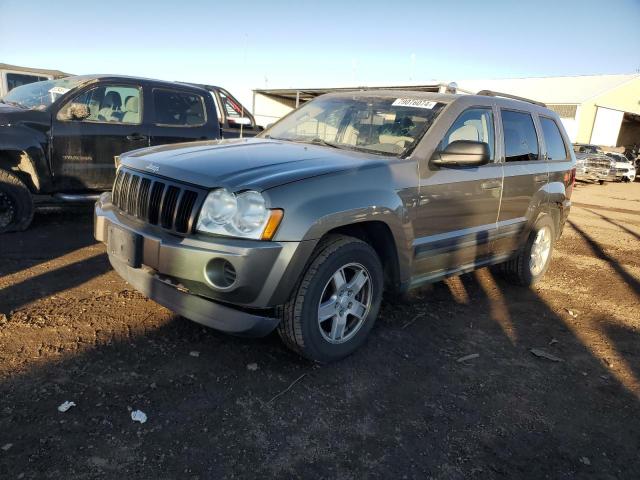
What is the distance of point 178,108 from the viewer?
6539 millimetres

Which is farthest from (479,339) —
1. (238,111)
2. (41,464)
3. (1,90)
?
(1,90)

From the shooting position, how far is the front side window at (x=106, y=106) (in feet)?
18.3

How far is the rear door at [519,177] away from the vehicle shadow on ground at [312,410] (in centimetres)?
116

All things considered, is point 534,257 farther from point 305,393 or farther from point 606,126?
point 606,126

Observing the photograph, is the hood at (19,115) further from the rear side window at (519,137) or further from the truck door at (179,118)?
the rear side window at (519,137)

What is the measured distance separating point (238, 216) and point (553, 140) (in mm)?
3880

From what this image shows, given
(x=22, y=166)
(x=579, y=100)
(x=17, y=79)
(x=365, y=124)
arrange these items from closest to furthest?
(x=365, y=124) → (x=22, y=166) → (x=17, y=79) → (x=579, y=100)

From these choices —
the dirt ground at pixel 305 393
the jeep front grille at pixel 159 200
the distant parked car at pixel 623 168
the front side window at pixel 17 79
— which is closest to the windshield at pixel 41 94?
the dirt ground at pixel 305 393

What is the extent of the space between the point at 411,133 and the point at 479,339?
1.69 m

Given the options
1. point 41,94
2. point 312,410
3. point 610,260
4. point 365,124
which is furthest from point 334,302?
point 610,260

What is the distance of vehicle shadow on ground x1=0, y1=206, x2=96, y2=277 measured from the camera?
461 centimetres

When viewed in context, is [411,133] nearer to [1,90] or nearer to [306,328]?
[306,328]

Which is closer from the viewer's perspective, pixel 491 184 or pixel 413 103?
pixel 413 103

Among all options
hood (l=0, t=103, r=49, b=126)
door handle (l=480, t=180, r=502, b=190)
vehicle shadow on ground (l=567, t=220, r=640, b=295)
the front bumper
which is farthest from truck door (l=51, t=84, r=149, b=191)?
vehicle shadow on ground (l=567, t=220, r=640, b=295)
